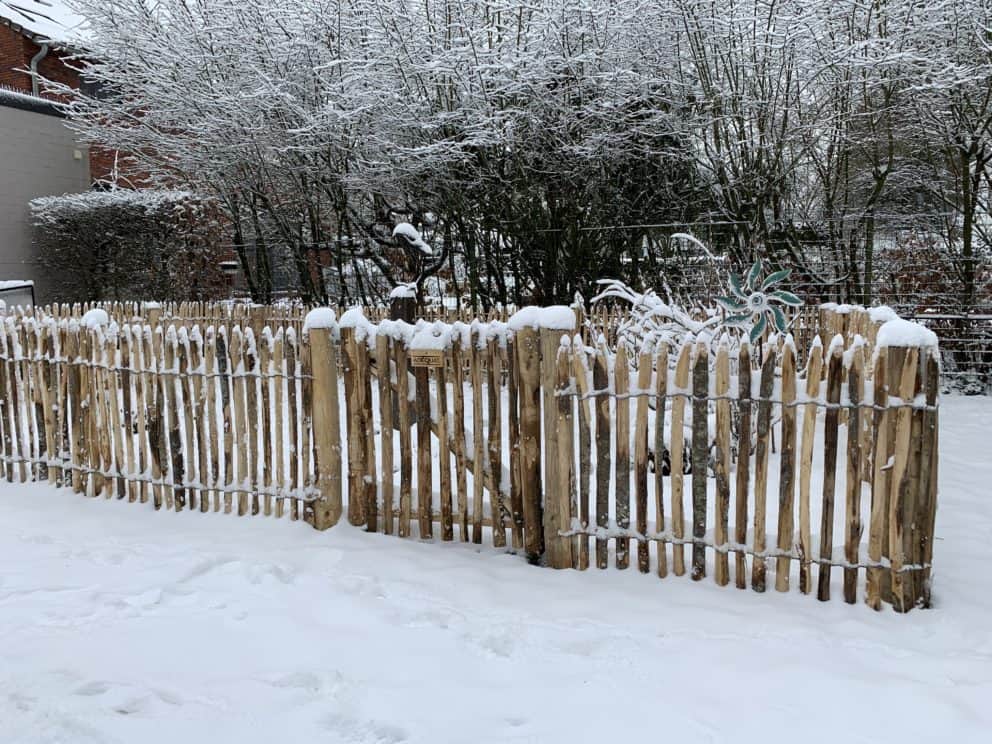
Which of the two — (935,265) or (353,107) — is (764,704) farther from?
(353,107)

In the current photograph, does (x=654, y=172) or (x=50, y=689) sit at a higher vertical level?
(x=654, y=172)

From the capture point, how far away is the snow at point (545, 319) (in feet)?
12.4

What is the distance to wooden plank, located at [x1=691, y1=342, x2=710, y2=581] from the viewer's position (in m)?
3.54

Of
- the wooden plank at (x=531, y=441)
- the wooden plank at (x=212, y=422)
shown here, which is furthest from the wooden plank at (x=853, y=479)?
the wooden plank at (x=212, y=422)

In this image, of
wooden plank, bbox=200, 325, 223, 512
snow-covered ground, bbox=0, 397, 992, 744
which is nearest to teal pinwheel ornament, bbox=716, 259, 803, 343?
snow-covered ground, bbox=0, 397, 992, 744

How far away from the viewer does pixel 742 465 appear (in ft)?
11.5

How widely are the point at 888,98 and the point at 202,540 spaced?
33.1 ft

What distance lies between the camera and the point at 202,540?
438cm

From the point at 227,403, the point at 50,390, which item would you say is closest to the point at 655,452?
the point at 227,403

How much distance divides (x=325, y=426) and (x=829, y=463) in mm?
2725

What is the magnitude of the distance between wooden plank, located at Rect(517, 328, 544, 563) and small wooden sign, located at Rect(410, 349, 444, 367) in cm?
46

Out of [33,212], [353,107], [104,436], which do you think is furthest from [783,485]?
[33,212]

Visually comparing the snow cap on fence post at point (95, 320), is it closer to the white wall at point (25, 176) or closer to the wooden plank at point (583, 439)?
the wooden plank at point (583, 439)

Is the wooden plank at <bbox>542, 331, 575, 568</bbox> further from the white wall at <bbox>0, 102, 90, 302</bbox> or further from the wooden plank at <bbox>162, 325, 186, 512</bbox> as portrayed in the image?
the white wall at <bbox>0, 102, 90, 302</bbox>
